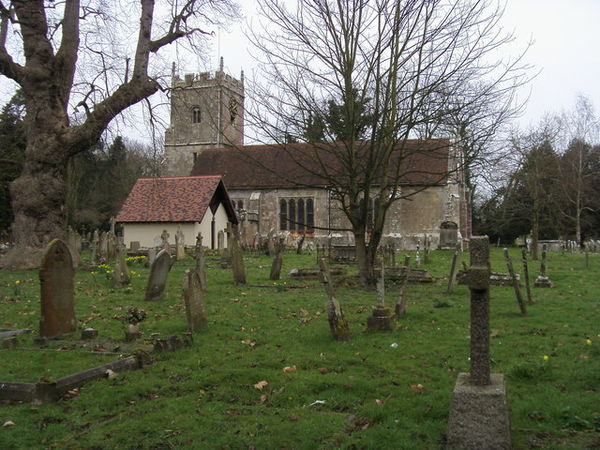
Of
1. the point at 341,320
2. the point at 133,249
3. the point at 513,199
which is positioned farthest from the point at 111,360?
the point at 513,199

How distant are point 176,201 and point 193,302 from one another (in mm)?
25450

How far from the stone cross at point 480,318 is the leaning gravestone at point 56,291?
19.7 ft

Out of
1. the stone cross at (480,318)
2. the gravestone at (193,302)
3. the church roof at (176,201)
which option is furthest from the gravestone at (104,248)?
the stone cross at (480,318)

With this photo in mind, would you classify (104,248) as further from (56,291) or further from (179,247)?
(56,291)

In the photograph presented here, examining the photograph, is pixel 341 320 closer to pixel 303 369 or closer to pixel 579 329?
pixel 303 369

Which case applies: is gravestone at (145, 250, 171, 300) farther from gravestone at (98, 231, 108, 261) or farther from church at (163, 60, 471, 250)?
church at (163, 60, 471, 250)

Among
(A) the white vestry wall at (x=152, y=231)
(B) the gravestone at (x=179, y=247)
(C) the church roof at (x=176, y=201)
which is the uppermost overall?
(C) the church roof at (x=176, y=201)

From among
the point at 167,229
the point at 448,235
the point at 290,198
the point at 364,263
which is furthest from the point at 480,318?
the point at 290,198

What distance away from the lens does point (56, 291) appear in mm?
8125

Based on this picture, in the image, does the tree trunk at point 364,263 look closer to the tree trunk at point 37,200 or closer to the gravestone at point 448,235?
the tree trunk at point 37,200

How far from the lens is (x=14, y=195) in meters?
16.7

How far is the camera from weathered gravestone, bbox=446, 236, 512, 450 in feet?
13.4

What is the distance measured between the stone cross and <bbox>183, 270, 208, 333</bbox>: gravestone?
15.9 feet

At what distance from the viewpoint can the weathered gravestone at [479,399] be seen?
4094 millimetres
